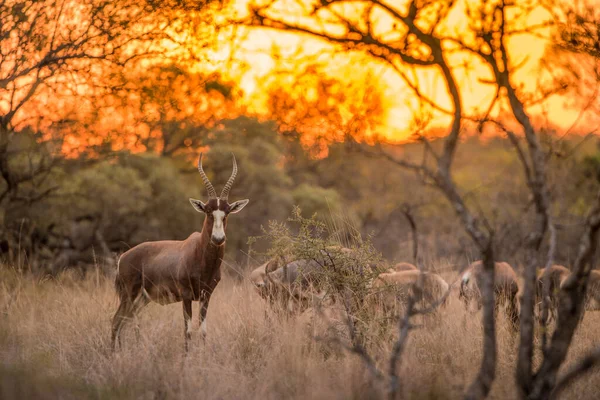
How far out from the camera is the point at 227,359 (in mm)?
7051

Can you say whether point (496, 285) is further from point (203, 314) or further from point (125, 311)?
point (125, 311)

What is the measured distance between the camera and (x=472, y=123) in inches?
223

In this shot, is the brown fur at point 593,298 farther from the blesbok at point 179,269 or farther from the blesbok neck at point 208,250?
the blesbok neck at point 208,250

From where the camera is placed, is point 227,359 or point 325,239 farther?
point 325,239

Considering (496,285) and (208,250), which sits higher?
(208,250)

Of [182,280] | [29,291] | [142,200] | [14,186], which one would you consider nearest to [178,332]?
[182,280]

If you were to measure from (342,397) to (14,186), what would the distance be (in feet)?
34.1

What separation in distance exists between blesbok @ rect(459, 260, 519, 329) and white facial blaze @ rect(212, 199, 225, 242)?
3.22 meters

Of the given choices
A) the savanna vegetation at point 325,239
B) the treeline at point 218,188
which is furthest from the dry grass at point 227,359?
the treeline at point 218,188

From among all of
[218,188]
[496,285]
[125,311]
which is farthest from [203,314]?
[218,188]

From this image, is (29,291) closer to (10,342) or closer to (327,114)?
(10,342)

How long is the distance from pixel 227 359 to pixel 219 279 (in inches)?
91.2

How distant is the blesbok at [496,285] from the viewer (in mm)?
9766

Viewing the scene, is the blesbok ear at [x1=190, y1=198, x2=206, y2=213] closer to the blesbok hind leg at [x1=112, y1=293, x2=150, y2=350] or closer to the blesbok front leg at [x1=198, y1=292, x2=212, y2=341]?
the blesbok front leg at [x1=198, y1=292, x2=212, y2=341]
